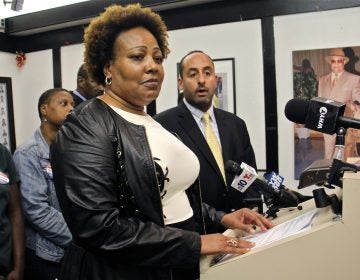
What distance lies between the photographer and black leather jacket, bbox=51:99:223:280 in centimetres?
83

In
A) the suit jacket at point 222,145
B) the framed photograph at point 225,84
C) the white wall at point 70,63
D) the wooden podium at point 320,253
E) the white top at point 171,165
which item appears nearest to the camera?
the wooden podium at point 320,253

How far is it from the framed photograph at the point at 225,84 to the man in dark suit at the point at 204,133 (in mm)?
370

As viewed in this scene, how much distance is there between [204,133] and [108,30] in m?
1.11

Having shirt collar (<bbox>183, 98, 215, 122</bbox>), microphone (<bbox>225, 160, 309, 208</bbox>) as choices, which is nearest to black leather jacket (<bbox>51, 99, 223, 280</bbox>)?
microphone (<bbox>225, 160, 309, 208</bbox>)

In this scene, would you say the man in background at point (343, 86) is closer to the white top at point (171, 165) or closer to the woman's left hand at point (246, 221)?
the woman's left hand at point (246, 221)

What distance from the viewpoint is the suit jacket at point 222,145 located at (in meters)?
1.95

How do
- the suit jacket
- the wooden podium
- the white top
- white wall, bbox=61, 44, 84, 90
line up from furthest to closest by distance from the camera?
1. white wall, bbox=61, 44, 84, 90
2. the suit jacket
3. the white top
4. the wooden podium

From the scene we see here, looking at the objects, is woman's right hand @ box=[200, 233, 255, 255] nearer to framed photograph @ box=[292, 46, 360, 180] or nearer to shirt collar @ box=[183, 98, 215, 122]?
shirt collar @ box=[183, 98, 215, 122]

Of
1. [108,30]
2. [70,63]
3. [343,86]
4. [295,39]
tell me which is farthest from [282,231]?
[70,63]

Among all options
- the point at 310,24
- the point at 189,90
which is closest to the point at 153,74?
the point at 189,90

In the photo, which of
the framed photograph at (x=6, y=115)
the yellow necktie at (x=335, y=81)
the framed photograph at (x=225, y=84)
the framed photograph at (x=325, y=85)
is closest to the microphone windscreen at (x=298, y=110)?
the framed photograph at (x=325, y=85)

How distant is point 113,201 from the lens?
860 mm

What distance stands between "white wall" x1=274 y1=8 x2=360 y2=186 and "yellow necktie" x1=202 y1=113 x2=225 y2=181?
572 mm

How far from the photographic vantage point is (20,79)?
353 cm
